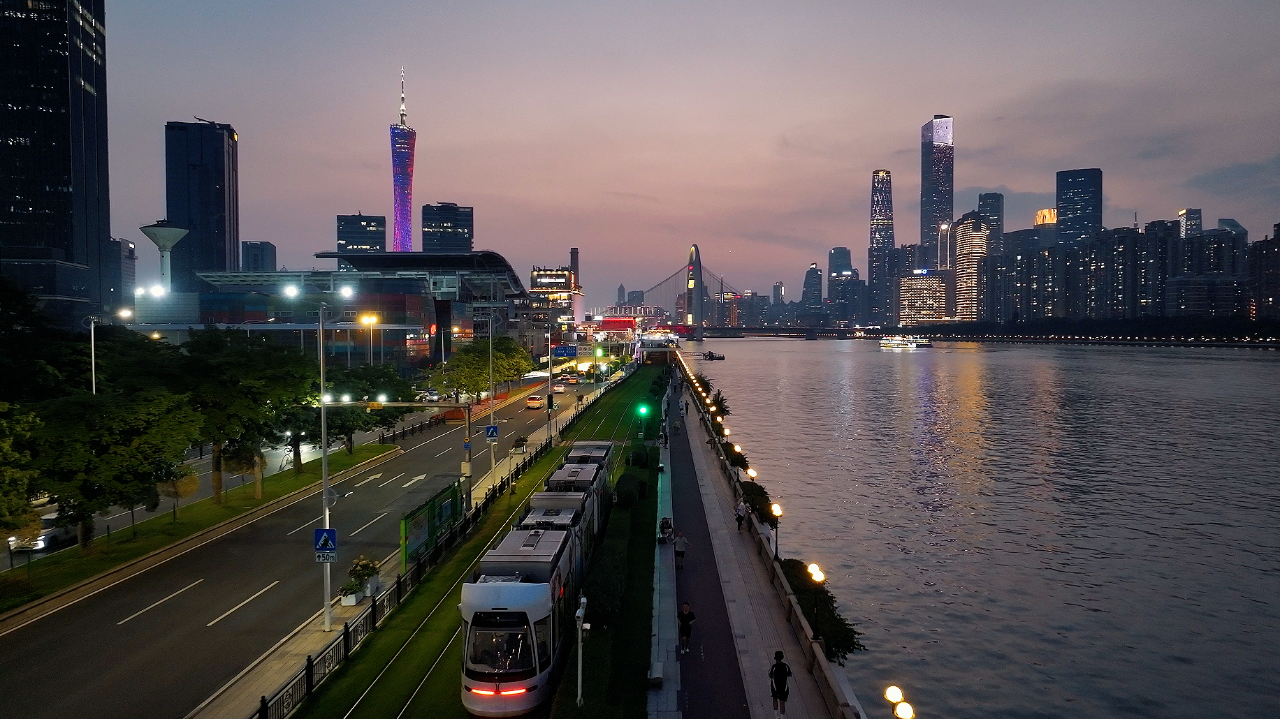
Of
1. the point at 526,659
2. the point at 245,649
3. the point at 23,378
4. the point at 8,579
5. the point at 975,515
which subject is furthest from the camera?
the point at 975,515

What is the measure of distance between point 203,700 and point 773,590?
1672cm

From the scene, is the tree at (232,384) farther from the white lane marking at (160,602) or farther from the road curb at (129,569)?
the white lane marking at (160,602)

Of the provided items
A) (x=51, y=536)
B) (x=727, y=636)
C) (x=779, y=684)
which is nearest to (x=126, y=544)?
(x=51, y=536)

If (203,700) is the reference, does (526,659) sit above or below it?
above

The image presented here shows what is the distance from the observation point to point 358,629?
20.2m

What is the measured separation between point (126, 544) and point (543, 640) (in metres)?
21.3

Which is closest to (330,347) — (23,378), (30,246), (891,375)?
(23,378)

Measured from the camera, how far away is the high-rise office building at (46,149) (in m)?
168

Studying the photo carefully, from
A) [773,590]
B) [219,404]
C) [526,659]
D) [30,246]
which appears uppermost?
[30,246]

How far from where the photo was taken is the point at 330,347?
90875 mm

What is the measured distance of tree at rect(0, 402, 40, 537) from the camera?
2075 cm

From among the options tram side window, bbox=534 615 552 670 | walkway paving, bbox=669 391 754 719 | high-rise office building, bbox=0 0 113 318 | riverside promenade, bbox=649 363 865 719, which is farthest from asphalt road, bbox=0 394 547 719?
high-rise office building, bbox=0 0 113 318

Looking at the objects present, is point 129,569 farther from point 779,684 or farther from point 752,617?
point 779,684

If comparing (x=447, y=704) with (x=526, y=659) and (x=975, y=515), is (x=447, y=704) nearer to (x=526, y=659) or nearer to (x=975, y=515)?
(x=526, y=659)
